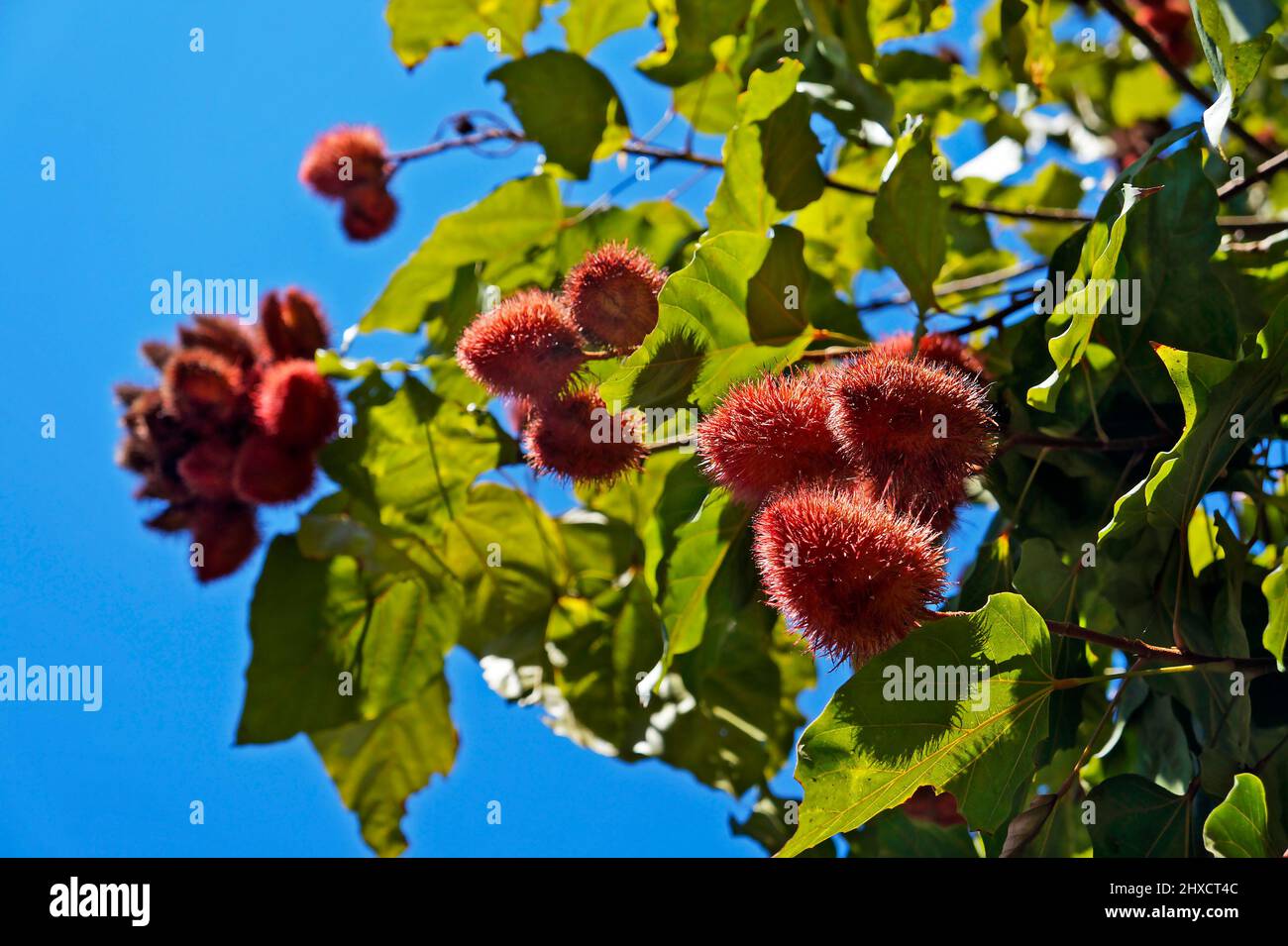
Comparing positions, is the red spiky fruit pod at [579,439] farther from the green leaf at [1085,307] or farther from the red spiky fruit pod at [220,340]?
the red spiky fruit pod at [220,340]

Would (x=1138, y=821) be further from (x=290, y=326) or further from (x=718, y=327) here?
(x=290, y=326)

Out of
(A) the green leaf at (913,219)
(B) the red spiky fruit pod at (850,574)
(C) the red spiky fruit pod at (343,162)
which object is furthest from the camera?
(C) the red spiky fruit pod at (343,162)

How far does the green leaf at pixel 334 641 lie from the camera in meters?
2.30

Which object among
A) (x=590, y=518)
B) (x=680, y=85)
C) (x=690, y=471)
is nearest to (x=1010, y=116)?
(x=680, y=85)

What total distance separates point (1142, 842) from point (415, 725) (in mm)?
1603

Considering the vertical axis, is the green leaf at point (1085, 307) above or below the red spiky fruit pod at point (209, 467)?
below

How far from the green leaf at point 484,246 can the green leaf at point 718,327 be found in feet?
2.67

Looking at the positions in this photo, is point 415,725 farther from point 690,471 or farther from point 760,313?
point 760,313

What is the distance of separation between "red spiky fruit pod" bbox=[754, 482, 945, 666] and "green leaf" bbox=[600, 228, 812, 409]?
1.28 ft

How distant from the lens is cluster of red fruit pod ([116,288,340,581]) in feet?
7.77

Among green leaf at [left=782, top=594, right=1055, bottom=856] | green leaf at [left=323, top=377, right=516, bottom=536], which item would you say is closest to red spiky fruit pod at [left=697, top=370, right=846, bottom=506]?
green leaf at [left=782, top=594, right=1055, bottom=856]

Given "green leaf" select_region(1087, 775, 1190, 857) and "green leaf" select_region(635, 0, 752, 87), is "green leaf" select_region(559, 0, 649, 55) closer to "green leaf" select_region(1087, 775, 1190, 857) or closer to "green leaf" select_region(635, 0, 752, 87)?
"green leaf" select_region(635, 0, 752, 87)

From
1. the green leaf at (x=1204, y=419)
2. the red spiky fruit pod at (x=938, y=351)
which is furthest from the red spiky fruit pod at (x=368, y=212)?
the green leaf at (x=1204, y=419)

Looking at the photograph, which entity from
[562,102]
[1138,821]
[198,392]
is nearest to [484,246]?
[562,102]
